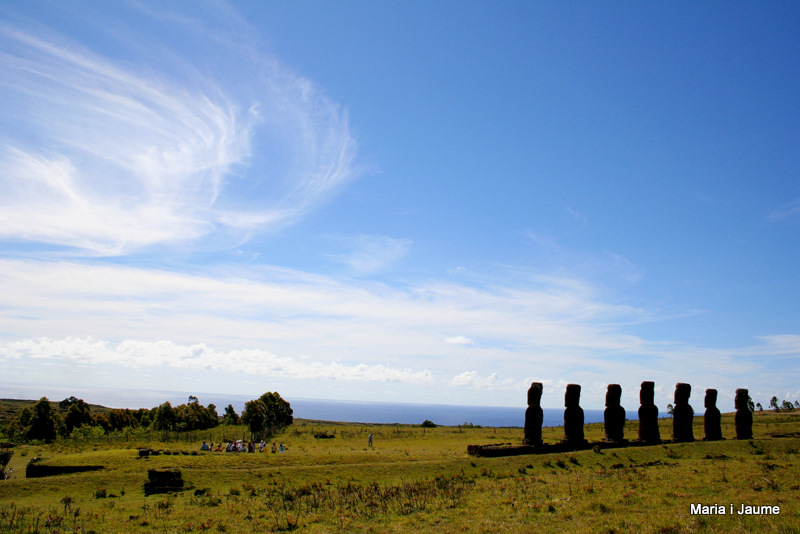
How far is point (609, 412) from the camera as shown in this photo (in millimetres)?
38938

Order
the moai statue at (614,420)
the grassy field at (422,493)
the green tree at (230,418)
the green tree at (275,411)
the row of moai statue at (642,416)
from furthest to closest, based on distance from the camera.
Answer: the green tree at (230,418) → the green tree at (275,411) → the moai statue at (614,420) → the row of moai statue at (642,416) → the grassy field at (422,493)

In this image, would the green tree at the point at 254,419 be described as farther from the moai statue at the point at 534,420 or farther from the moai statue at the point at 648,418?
the moai statue at the point at 648,418

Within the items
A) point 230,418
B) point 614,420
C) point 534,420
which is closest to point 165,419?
point 230,418

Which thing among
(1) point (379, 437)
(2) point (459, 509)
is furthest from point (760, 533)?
(1) point (379, 437)

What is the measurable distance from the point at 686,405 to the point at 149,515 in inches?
1581

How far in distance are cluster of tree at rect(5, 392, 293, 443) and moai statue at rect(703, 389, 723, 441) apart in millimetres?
45953

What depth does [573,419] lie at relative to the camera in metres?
37.1

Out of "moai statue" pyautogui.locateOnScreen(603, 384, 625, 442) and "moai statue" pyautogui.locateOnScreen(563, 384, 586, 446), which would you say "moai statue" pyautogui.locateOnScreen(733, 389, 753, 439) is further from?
"moai statue" pyautogui.locateOnScreen(563, 384, 586, 446)

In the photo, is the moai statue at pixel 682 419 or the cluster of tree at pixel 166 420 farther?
the cluster of tree at pixel 166 420

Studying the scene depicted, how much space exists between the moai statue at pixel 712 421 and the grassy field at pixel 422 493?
5872 mm

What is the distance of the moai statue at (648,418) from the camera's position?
3931 centimetres

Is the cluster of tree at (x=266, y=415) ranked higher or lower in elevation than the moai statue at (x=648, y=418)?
lower

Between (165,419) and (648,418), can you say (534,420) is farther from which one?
(165,419)

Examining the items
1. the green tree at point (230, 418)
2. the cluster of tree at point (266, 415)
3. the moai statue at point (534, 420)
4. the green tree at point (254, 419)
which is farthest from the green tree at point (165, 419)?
the moai statue at point (534, 420)
